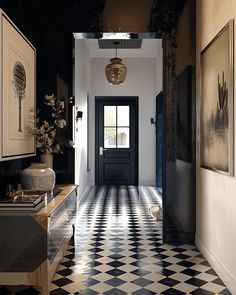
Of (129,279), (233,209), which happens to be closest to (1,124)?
(129,279)

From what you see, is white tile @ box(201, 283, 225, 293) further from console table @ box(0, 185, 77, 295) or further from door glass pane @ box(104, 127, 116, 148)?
door glass pane @ box(104, 127, 116, 148)

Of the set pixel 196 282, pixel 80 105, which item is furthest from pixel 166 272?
pixel 80 105

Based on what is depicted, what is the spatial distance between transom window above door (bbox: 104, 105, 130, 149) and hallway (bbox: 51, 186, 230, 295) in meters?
4.45

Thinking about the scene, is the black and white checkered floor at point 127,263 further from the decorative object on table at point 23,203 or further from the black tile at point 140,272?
the decorative object on table at point 23,203

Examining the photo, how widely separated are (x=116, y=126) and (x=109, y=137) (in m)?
0.35

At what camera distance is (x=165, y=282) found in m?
3.41

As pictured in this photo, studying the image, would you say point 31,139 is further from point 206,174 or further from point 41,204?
point 206,174

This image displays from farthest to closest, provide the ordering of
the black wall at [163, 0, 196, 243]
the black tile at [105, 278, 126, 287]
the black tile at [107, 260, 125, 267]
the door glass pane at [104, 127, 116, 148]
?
the door glass pane at [104, 127, 116, 148] → the black wall at [163, 0, 196, 243] → the black tile at [107, 260, 125, 267] → the black tile at [105, 278, 126, 287]

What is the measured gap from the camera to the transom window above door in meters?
Result: 10.6

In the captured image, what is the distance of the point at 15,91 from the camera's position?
3.61m

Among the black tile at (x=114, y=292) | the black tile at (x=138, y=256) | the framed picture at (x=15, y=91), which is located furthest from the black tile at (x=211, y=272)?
the framed picture at (x=15, y=91)

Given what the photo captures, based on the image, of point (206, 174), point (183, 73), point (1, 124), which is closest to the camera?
point (1, 124)

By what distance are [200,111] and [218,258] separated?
5.24 feet

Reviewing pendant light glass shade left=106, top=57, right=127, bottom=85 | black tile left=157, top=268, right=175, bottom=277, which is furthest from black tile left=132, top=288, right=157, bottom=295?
pendant light glass shade left=106, top=57, right=127, bottom=85
